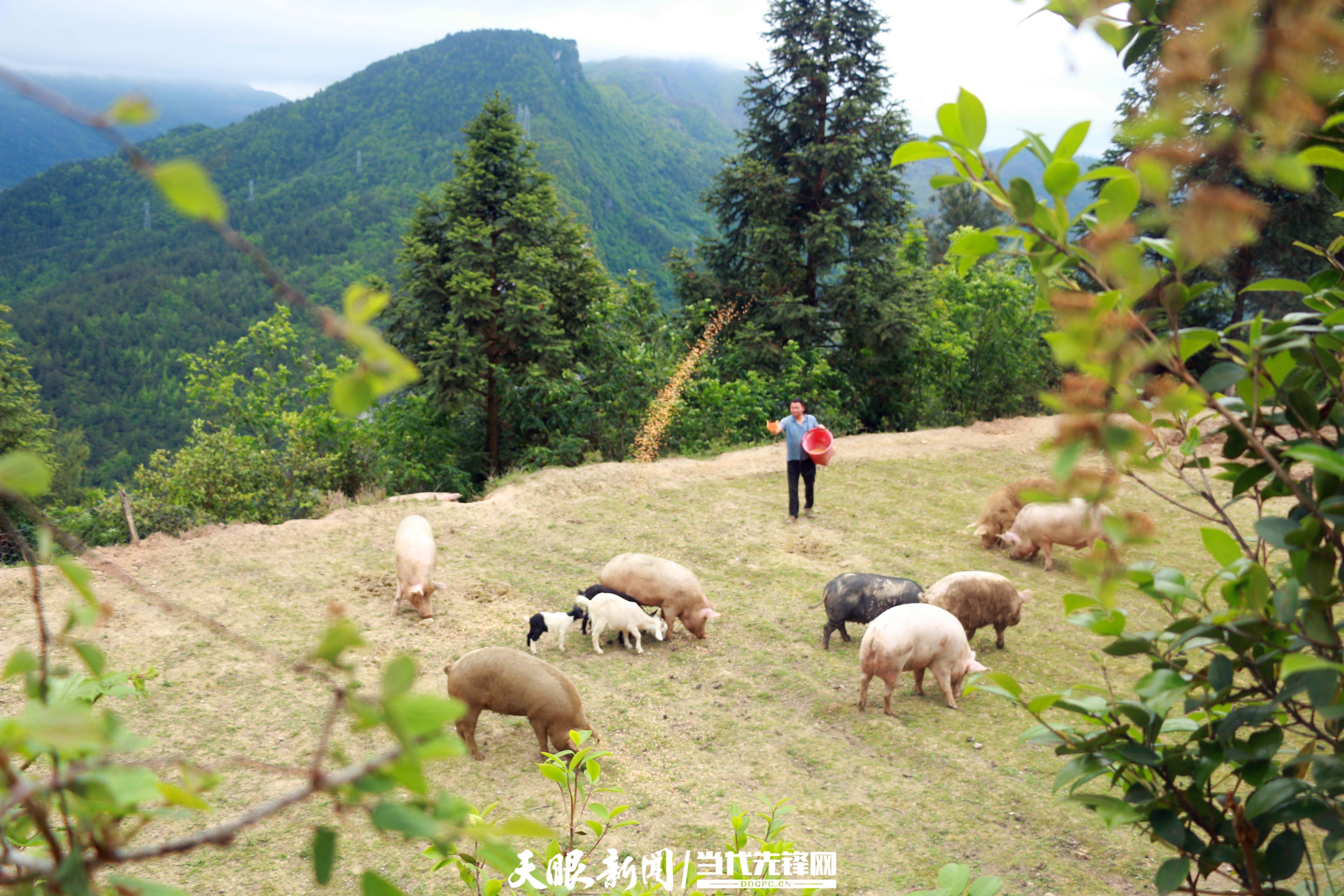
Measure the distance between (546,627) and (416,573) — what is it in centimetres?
153

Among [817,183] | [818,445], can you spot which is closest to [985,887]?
[818,445]

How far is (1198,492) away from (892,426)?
17.9 meters

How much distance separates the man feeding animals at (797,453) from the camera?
980 cm

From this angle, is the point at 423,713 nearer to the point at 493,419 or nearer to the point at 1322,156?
the point at 1322,156

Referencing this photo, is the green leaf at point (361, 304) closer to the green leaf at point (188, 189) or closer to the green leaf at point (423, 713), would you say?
the green leaf at point (188, 189)

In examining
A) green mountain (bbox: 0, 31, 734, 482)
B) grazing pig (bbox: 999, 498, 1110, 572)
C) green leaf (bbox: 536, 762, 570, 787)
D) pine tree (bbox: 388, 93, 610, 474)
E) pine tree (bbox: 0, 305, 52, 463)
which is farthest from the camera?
green mountain (bbox: 0, 31, 734, 482)

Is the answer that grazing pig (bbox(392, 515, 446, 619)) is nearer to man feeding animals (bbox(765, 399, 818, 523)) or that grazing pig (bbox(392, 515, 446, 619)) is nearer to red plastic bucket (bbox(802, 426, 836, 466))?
man feeding animals (bbox(765, 399, 818, 523))

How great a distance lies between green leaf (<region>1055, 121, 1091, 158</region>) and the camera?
1121 mm

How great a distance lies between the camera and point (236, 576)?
8.16 m

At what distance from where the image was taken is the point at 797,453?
9.91m

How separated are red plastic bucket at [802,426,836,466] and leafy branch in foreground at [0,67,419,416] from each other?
9.34 meters

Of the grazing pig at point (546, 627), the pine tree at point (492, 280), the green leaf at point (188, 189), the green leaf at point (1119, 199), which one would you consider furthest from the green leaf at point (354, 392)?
the pine tree at point (492, 280)

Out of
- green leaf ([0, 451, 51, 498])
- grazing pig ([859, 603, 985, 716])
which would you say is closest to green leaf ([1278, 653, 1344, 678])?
green leaf ([0, 451, 51, 498])

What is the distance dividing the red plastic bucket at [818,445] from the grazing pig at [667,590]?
315 cm
